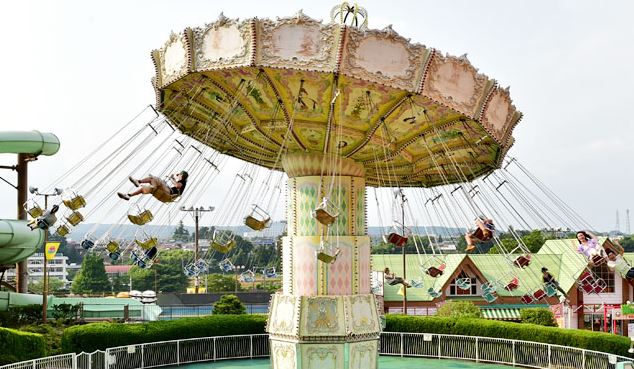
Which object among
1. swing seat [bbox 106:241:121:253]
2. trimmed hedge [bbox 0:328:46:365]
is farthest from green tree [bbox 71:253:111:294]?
swing seat [bbox 106:241:121:253]

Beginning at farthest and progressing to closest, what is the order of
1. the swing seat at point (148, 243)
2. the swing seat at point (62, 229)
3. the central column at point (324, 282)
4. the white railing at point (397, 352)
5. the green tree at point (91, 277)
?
1. the green tree at point (91, 277)
2. the white railing at point (397, 352)
3. the swing seat at point (148, 243)
4. the central column at point (324, 282)
5. the swing seat at point (62, 229)

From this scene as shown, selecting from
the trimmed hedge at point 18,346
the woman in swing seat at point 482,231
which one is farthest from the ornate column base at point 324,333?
the trimmed hedge at point 18,346

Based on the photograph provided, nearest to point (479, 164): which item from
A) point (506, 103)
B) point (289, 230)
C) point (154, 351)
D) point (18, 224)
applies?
point (506, 103)

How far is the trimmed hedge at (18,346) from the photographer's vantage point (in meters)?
16.6

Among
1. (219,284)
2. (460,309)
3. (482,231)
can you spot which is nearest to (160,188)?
(482,231)

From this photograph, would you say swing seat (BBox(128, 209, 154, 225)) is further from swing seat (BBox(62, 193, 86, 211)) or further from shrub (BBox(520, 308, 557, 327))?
shrub (BBox(520, 308, 557, 327))

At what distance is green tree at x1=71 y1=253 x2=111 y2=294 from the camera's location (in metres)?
79.3

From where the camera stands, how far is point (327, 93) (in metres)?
12.1

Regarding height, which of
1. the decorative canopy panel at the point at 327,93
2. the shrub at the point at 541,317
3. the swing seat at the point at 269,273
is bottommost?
the shrub at the point at 541,317

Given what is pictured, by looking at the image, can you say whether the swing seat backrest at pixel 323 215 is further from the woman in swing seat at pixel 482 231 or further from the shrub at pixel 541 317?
the shrub at pixel 541 317

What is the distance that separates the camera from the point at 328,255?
11.4 metres

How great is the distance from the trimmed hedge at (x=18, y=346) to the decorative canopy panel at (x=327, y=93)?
21.5 feet

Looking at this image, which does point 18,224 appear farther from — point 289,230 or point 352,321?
point 352,321

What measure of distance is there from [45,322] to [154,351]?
5.04 m
